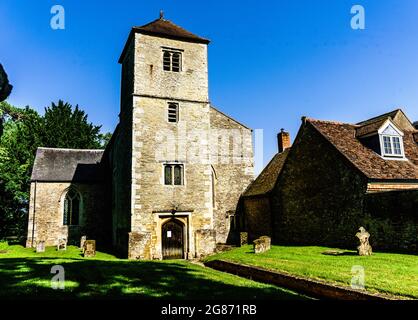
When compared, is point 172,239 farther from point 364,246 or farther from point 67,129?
point 67,129

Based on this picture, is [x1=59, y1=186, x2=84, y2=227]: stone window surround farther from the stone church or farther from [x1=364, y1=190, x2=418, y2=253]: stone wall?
[x1=364, y1=190, x2=418, y2=253]: stone wall

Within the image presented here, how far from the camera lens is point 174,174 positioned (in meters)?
20.1

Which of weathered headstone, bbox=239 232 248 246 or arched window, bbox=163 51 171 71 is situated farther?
weathered headstone, bbox=239 232 248 246

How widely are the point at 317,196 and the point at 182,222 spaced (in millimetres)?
8139

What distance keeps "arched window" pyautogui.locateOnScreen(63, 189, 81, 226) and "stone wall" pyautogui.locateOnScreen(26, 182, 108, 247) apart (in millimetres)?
326

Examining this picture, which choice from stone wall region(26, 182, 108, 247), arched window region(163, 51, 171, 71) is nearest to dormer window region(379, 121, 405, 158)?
arched window region(163, 51, 171, 71)

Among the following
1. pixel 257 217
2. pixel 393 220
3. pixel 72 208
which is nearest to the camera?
pixel 393 220

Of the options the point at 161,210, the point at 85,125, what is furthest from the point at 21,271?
the point at 85,125

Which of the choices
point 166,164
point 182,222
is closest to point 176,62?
point 166,164

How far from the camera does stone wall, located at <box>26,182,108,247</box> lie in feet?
84.9

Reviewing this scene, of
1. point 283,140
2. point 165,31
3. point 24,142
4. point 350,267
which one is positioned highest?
point 165,31

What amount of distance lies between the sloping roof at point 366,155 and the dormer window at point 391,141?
0.48 metres
